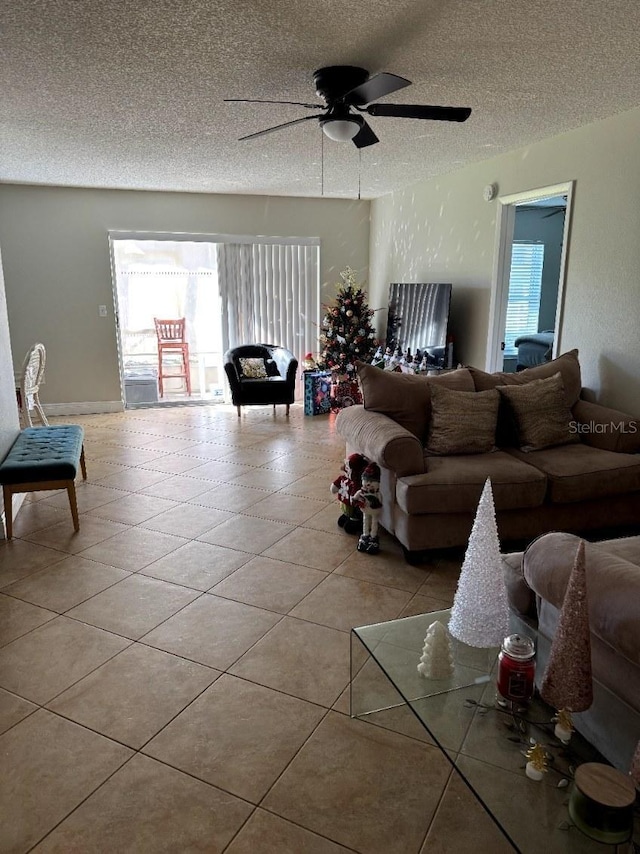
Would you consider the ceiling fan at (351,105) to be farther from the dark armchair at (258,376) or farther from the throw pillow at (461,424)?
the dark armchair at (258,376)

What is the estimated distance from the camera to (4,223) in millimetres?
6375

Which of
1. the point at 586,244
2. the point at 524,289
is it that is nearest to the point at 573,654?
the point at 586,244

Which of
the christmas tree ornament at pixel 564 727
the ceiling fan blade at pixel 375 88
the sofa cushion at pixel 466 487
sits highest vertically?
the ceiling fan blade at pixel 375 88

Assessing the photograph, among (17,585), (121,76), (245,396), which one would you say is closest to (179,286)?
(245,396)

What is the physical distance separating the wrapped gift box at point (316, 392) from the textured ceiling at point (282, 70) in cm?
249

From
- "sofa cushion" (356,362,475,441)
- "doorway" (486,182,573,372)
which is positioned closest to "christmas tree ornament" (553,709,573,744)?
"sofa cushion" (356,362,475,441)

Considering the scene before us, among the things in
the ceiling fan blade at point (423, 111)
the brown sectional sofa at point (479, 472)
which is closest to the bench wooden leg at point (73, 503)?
the brown sectional sofa at point (479, 472)

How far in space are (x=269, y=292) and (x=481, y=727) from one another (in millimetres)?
6518

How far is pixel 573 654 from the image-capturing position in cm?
145

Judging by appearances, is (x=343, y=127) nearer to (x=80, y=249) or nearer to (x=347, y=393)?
(x=347, y=393)

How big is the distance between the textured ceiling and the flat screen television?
1.30 m

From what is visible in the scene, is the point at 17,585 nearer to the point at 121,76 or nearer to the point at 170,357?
the point at 121,76

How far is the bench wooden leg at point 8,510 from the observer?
3.44 metres

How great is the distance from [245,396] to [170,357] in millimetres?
2937
